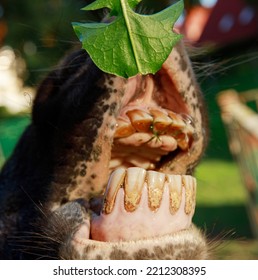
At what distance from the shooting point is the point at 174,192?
51.7 inches

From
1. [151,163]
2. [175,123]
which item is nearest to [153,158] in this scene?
[151,163]

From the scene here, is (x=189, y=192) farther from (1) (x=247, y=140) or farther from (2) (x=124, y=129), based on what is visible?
(1) (x=247, y=140)

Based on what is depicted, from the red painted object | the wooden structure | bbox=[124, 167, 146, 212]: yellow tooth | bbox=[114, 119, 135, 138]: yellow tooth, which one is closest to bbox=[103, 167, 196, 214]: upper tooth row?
bbox=[124, 167, 146, 212]: yellow tooth

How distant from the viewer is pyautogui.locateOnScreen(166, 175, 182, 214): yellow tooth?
1.31m

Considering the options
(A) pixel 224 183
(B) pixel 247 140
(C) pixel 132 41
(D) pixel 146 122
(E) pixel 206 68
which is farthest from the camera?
(A) pixel 224 183

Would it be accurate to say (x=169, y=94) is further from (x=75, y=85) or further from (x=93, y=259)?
(x=93, y=259)

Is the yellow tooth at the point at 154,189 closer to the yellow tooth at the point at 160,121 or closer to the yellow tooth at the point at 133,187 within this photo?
the yellow tooth at the point at 133,187

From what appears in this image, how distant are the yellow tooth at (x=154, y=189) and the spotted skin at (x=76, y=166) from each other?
0.06 metres

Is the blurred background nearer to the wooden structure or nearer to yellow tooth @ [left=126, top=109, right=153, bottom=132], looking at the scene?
the wooden structure

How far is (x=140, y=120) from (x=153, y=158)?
0.17 metres

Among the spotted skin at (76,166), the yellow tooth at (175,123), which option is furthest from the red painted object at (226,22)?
the yellow tooth at (175,123)

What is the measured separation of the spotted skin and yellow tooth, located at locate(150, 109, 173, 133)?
0.07 meters
